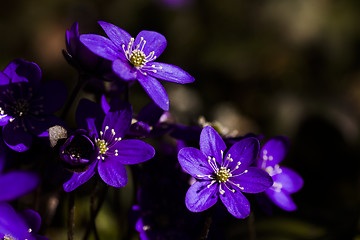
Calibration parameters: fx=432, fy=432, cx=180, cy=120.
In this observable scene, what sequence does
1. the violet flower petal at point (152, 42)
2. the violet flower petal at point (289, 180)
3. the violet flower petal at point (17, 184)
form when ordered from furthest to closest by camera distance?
the violet flower petal at point (289, 180) → the violet flower petal at point (152, 42) → the violet flower petal at point (17, 184)

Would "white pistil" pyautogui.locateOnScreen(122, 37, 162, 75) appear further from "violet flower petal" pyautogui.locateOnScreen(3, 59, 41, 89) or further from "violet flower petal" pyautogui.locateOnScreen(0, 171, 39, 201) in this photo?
"violet flower petal" pyautogui.locateOnScreen(0, 171, 39, 201)

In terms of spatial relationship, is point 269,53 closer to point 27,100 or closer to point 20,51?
point 20,51

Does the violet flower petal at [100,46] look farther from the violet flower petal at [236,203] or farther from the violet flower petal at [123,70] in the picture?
the violet flower petal at [236,203]

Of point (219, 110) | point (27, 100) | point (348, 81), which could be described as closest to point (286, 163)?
point (219, 110)

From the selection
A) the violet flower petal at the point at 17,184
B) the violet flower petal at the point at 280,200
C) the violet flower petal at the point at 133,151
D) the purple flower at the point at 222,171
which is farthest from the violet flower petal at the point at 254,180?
the violet flower petal at the point at 17,184

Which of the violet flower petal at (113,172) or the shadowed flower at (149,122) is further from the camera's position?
the shadowed flower at (149,122)

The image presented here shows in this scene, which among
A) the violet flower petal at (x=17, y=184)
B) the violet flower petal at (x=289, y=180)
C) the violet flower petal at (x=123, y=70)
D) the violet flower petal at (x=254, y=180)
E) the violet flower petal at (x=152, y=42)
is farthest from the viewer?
the violet flower petal at (x=289, y=180)
